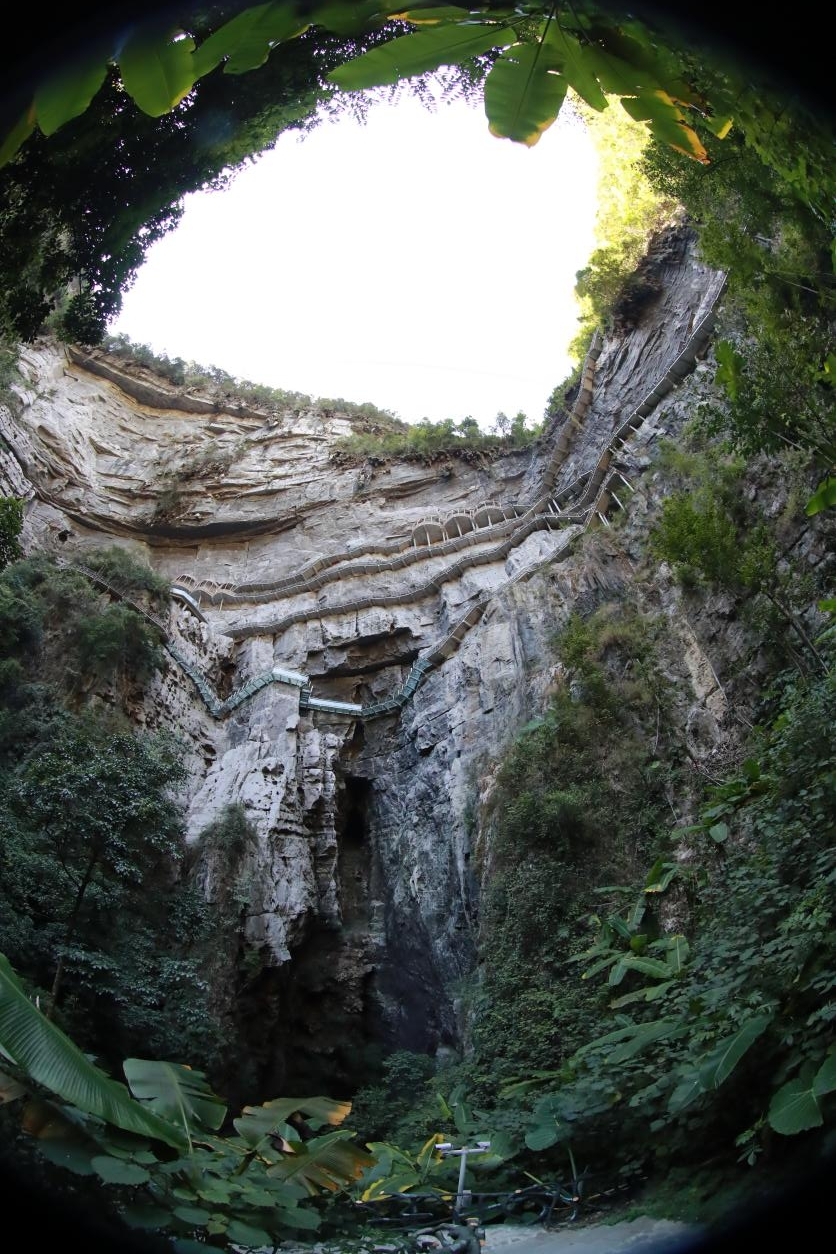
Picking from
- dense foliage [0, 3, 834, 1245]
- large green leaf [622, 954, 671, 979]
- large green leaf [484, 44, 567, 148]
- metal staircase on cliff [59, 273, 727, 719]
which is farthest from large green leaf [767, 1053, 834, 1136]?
metal staircase on cliff [59, 273, 727, 719]

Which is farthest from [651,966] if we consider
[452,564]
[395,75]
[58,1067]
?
[452,564]

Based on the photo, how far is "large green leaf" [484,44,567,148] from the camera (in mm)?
1843

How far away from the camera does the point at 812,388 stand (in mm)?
6012

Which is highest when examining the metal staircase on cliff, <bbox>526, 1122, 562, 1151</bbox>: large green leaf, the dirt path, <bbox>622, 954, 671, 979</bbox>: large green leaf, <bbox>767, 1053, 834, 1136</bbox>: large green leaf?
the metal staircase on cliff

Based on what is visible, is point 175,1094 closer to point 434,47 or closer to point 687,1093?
point 687,1093

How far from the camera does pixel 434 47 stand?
1.76 meters

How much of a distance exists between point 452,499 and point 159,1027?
21.0 meters

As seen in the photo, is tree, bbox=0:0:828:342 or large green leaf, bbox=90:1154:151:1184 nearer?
tree, bbox=0:0:828:342

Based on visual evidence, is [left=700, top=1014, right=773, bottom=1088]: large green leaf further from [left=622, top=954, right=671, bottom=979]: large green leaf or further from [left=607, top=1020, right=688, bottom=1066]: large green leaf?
[left=622, top=954, right=671, bottom=979]: large green leaf

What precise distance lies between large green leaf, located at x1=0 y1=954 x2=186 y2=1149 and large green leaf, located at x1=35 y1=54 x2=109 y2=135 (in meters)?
2.83

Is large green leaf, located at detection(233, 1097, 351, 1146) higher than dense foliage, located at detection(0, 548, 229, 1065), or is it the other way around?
dense foliage, located at detection(0, 548, 229, 1065)

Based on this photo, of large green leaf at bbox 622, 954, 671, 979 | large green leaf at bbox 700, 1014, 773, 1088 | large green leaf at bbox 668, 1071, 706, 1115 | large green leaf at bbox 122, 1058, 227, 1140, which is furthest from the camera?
large green leaf at bbox 622, 954, 671, 979

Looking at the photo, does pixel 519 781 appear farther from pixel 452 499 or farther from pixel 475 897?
pixel 452 499

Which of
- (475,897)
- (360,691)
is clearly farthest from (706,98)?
(360,691)
